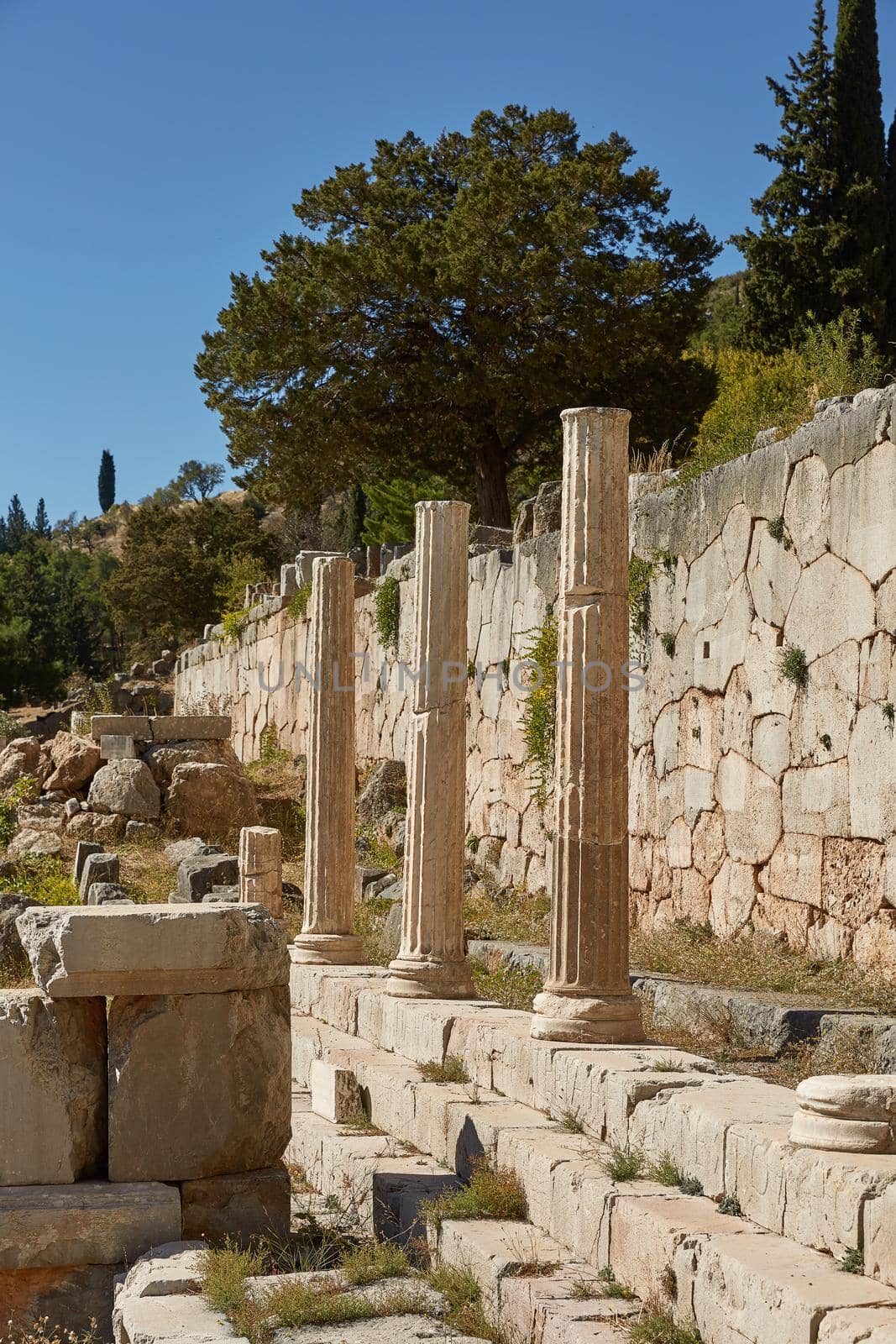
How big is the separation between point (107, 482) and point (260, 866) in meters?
117

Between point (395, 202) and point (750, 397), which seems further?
point (395, 202)

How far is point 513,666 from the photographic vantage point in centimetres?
1429

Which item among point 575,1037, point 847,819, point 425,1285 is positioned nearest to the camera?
point 425,1285

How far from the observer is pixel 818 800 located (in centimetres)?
941

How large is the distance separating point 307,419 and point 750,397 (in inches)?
333

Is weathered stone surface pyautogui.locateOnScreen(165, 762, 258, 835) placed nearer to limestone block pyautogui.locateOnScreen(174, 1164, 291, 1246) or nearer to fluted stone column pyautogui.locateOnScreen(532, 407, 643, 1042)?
fluted stone column pyautogui.locateOnScreen(532, 407, 643, 1042)

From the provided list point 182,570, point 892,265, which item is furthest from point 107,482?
point 892,265

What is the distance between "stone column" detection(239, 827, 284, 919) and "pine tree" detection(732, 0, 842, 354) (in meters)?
14.5

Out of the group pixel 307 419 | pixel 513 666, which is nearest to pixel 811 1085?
pixel 513 666

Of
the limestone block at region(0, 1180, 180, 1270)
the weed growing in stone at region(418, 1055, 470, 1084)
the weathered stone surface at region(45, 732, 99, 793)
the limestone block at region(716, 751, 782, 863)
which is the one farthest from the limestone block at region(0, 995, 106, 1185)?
the weathered stone surface at region(45, 732, 99, 793)

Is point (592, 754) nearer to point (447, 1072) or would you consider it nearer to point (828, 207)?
point (447, 1072)

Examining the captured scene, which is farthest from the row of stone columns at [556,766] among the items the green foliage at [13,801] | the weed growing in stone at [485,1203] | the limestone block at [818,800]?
the green foliage at [13,801]

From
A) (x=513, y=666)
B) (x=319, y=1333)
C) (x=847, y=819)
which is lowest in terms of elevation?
(x=319, y=1333)

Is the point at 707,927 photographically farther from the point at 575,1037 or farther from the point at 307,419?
the point at 307,419
